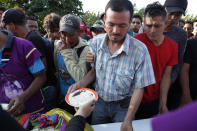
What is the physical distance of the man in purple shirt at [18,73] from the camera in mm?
1467

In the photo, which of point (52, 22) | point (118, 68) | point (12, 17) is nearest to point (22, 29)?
point (12, 17)

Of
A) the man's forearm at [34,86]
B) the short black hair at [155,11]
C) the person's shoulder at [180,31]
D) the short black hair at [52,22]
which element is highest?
the short black hair at [155,11]

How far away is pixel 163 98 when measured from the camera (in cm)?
185

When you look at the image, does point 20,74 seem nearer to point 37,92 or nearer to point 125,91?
point 37,92

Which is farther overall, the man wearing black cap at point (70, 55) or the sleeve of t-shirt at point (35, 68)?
the man wearing black cap at point (70, 55)

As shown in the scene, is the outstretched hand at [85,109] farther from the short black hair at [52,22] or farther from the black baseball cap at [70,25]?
the short black hair at [52,22]

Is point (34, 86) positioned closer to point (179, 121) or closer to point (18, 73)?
point (18, 73)

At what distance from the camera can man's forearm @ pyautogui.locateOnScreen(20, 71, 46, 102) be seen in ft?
5.02

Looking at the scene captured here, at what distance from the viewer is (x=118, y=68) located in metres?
1.58

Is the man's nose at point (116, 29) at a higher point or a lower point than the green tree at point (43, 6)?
lower

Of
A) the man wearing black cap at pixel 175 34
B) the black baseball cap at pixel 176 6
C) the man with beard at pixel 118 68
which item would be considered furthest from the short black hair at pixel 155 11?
the man with beard at pixel 118 68

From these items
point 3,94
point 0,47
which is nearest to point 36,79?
point 3,94

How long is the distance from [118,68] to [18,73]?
993mm

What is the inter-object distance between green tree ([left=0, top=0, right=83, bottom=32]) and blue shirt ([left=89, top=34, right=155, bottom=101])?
12554 millimetres
